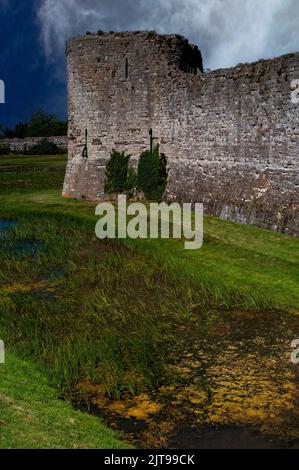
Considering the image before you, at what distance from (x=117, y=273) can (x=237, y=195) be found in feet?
23.6

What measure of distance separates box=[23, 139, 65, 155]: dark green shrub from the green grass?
60757 mm

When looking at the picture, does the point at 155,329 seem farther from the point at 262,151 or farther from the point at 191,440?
the point at 262,151

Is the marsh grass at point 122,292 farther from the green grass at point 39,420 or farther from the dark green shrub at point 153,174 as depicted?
the dark green shrub at point 153,174

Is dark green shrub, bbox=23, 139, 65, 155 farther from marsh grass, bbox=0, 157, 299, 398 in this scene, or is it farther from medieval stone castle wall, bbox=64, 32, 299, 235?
marsh grass, bbox=0, 157, 299, 398

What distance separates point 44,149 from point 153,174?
43485 mm

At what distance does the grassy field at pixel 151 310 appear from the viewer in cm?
936

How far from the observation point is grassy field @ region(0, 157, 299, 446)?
9359mm

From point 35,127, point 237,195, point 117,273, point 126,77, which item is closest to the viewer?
point 117,273

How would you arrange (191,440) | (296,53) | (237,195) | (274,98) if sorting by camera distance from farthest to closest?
(237,195), (274,98), (296,53), (191,440)

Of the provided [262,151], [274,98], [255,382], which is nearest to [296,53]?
[274,98]

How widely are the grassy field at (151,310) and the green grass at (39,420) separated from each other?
0.68ft

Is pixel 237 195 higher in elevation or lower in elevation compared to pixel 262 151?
lower

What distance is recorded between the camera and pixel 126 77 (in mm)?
27516

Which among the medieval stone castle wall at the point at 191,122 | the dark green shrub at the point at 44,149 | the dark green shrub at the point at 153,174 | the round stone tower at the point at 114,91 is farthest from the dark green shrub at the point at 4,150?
the dark green shrub at the point at 153,174
